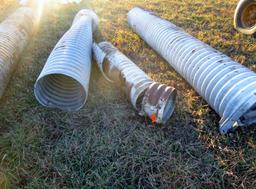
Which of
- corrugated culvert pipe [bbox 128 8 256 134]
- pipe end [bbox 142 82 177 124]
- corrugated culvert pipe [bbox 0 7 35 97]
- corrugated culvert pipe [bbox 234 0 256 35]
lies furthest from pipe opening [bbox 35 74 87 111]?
corrugated culvert pipe [bbox 234 0 256 35]

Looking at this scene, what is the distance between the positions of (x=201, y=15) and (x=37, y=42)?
323 centimetres

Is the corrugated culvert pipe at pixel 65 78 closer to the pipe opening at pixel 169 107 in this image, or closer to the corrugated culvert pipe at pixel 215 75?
the pipe opening at pixel 169 107

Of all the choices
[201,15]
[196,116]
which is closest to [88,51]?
[196,116]

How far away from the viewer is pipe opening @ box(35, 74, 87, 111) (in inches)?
101

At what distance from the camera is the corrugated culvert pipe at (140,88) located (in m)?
2.28

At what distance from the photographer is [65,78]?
2863 mm

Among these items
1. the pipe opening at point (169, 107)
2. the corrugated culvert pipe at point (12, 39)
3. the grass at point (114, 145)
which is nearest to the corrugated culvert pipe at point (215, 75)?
the grass at point (114, 145)

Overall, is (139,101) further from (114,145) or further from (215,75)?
(215,75)

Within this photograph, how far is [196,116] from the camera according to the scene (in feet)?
8.45

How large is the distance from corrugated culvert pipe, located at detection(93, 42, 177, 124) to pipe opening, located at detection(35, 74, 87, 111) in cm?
44

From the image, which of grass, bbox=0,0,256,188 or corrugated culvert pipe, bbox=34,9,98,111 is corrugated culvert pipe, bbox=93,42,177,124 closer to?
grass, bbox=0,0,256,188

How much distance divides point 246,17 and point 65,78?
11.0 feet

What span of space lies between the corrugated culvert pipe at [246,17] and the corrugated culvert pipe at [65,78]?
2.81 meters

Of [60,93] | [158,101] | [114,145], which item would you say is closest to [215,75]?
[158,101]
